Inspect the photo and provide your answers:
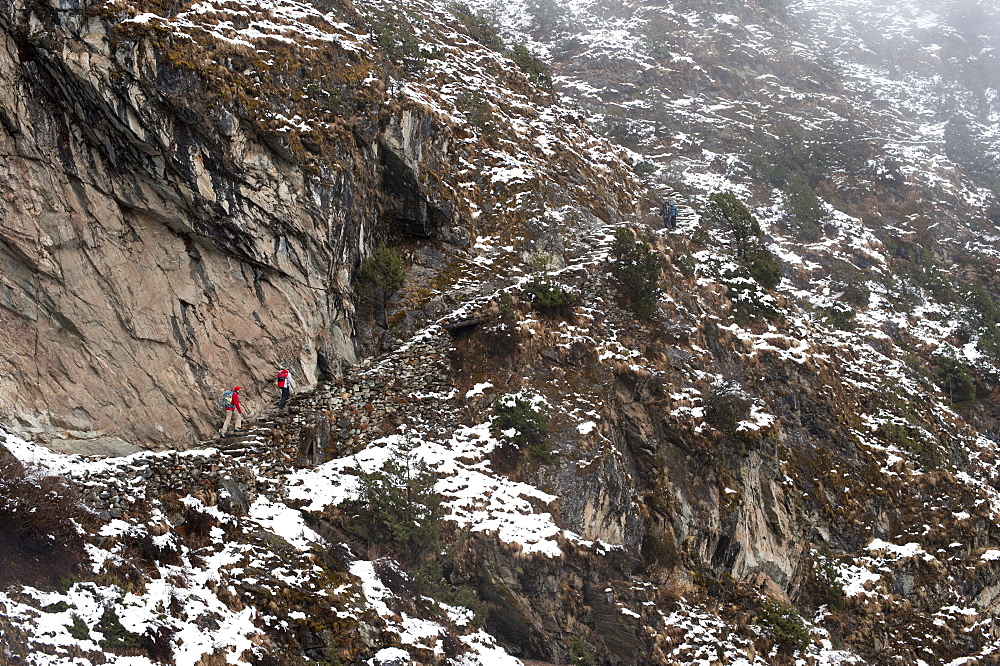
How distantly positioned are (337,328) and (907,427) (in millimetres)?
18440

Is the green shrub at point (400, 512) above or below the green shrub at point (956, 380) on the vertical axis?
below

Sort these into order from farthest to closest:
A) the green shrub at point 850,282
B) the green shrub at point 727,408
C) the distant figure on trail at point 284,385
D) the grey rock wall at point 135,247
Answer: the green shrub at point 850,282, the green shrub at point 727,408, the distant figure on trail at point 284,385, the grey rock wall at point 135,247

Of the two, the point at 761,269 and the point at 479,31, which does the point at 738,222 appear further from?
the point at 479,31

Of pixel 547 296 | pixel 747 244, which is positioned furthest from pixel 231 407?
pixel 747 244

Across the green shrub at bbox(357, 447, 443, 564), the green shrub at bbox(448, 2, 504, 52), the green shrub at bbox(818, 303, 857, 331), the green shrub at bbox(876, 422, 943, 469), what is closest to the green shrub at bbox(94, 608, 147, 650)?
the green shrub at bbox(357, 447, 443, 564)

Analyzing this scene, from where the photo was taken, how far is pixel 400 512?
42.7ft

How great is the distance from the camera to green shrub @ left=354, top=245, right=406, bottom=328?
55.3 ft

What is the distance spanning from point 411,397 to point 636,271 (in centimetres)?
810

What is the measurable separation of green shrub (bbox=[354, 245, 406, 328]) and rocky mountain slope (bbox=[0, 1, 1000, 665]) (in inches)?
14.9

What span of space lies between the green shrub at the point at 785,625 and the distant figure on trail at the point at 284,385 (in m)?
12.5

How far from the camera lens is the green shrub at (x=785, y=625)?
13961 mm

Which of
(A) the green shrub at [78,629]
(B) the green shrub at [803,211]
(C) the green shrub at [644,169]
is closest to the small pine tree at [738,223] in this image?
(C) the green shrub at [644,169]

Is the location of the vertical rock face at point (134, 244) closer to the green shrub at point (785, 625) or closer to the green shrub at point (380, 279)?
the green shrub at point (380, 279)

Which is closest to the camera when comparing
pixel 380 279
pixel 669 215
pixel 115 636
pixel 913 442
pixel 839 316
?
pixel 115 636
